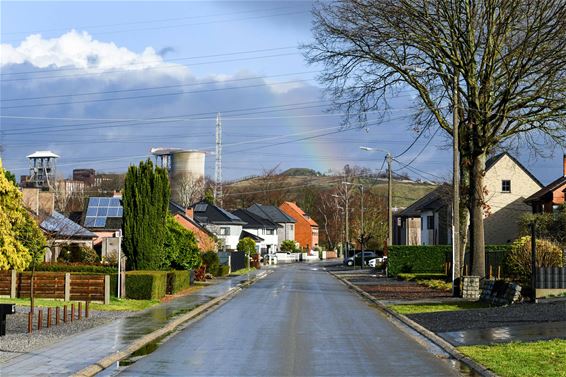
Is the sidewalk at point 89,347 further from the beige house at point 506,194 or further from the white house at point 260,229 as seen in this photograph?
the white house at point 260,229

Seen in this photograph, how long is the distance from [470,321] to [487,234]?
163 ft

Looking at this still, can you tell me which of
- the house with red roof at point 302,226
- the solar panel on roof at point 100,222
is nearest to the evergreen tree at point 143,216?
the solar panel on roof at point 100,222

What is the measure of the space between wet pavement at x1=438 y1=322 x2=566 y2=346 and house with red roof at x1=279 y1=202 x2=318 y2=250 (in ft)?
409

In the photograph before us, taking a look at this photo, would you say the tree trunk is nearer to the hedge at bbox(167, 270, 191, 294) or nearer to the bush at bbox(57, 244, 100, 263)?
the hedge at bbox(167, 270, 191, 294)

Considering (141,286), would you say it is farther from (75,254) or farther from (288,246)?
(288,246)

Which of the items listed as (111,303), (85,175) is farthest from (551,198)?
(85,175)

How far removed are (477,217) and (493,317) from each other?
14.6 meters

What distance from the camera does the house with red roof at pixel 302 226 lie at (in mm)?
146000

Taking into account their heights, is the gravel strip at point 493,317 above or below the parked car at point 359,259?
below

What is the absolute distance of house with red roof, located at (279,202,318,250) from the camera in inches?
5748

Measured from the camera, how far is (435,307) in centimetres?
2959

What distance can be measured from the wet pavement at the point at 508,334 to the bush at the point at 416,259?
132ft

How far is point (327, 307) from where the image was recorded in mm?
30734

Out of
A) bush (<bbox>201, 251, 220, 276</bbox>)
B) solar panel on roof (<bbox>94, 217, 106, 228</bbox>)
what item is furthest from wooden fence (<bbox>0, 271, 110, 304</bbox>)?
solar panel on roof (<bbox>94, 217, 106, 228</bbox>)
